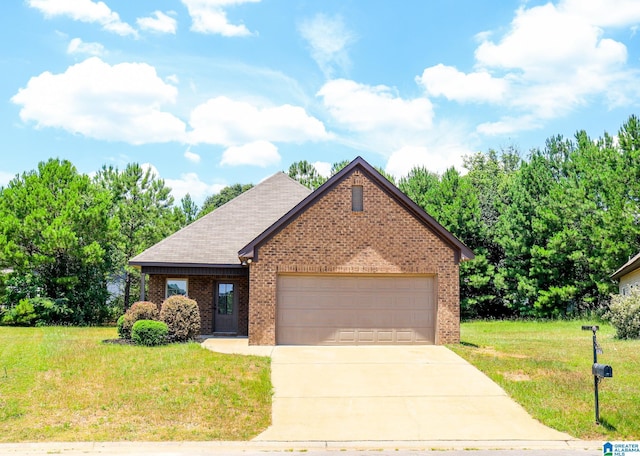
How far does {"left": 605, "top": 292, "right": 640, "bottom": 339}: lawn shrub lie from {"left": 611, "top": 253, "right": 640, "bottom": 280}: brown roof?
630cm

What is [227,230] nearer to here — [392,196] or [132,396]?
[392,196]

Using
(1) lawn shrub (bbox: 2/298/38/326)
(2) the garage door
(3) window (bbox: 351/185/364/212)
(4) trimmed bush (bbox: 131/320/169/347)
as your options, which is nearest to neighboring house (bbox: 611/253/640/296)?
(2) the garage door

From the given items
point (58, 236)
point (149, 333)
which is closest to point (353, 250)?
point (149, 333)

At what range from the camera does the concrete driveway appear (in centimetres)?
1122

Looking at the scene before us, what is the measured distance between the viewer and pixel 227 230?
80.2 feet

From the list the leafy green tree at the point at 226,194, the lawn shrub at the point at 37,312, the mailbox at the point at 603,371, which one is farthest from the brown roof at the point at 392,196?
the leafy green tree at the point at 226,194

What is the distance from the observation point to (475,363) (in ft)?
52.9

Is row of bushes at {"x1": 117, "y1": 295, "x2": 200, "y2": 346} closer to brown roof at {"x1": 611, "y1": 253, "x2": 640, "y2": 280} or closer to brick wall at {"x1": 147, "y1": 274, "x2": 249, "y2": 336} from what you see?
brick wall at {"x1": 147, "y1": 274, "x2": 249, "y2": 336}

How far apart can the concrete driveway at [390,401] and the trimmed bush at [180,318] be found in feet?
12.3

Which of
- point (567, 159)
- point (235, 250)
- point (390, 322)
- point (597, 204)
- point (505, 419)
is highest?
point (567, 159)

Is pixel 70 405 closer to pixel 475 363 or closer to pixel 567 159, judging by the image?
pixel 475 363

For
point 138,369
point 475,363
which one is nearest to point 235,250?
point 138,369

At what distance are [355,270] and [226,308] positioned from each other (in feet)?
21.5

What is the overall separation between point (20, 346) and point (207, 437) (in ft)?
37.8
